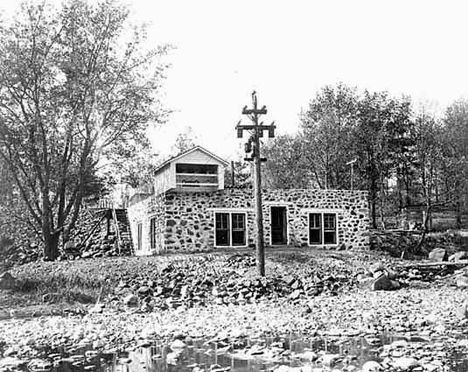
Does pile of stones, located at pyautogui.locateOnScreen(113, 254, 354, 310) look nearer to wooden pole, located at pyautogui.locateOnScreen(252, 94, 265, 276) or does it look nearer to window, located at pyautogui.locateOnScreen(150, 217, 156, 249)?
wooden pole, located at pyautogui.locateOnScreen(252, 94, 265, 276)

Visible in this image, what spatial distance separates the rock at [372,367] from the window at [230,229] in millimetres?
18380

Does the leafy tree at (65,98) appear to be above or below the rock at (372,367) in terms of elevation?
above

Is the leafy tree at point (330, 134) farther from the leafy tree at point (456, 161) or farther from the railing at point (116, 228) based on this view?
the railing at point (116, 228)

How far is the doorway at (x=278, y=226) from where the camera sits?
30.4 metres

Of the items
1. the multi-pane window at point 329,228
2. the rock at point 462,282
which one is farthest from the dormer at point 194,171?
the rock at point 462,282

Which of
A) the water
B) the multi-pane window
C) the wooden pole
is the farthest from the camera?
the multi-pane window

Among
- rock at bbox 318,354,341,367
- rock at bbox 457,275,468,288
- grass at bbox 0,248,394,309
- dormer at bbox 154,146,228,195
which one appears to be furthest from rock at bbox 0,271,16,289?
rock at bbox 457,275,468,288

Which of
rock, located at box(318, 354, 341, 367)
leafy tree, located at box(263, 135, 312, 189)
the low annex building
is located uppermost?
leafy tree, located at box(263, 135, 312, 189)

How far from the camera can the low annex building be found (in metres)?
28.5

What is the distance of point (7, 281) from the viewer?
22.8m

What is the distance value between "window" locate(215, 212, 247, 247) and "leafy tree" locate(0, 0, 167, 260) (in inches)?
221

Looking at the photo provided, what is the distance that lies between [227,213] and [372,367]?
18.9 meters

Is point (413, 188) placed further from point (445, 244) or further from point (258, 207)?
point (258, 207)

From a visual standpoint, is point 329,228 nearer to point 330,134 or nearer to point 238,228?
point 238,228
